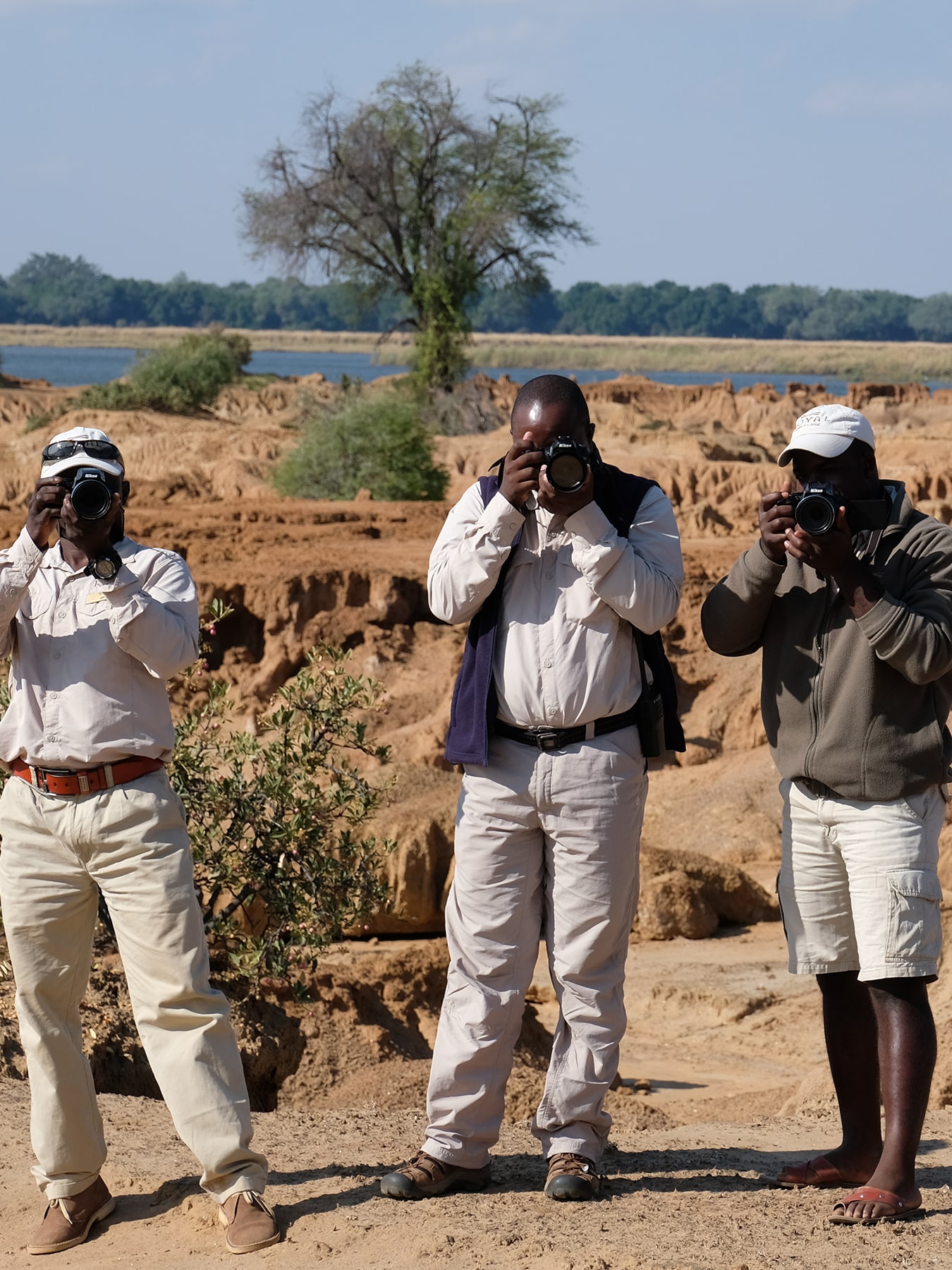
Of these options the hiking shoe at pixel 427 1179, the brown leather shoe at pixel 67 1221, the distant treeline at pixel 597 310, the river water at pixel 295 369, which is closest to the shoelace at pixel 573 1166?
the hiking shoe at pixel 427 1179

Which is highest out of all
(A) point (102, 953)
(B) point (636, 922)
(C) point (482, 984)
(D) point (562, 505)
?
(D) point (562, 505)

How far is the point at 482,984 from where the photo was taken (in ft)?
11.8

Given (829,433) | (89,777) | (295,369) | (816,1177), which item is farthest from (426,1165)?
(295,369)

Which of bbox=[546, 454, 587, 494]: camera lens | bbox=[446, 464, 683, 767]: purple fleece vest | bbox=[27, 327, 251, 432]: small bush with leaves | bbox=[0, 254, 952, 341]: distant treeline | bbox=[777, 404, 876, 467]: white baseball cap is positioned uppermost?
bbox=[0, 254, 952, 341]: distant treeline

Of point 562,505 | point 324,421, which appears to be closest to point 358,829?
point 562,505

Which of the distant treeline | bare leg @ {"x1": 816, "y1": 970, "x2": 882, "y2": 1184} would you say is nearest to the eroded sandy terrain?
bare leg @ {"x1": 816, "y1": 970, "x2": 882, "y2": 1184}

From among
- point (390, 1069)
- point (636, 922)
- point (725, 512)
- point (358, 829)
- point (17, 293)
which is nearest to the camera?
point (390, 1069)

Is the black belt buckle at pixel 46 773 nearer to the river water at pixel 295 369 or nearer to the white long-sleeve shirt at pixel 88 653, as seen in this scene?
the white long-sleeve shirt at pixel 88 653

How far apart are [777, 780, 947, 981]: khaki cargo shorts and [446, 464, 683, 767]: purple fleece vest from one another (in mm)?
774

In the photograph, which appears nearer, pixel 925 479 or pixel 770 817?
pixel 770 817

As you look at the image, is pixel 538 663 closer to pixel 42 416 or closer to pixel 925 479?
→ pixel 925 479

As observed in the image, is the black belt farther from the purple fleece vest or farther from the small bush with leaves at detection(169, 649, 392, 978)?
the small bush with leaves at detection(169, 649, 392, 978)

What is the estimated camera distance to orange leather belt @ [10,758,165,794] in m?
3.38

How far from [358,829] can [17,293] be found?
515ft
